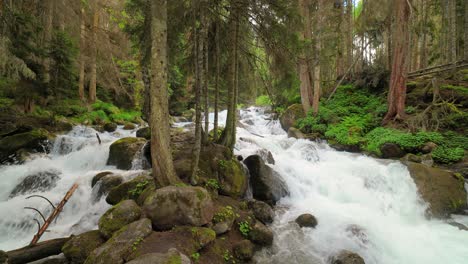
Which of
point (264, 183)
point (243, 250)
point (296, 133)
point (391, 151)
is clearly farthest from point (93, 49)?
point (391, 151)

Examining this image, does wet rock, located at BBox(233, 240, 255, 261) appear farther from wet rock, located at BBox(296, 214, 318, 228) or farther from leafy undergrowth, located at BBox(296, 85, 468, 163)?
leafy undergrowth, located at BBox(296, 85, 468, 163)

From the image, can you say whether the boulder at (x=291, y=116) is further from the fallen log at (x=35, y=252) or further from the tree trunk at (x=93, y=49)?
the tree trunk at (x=93, y=49)

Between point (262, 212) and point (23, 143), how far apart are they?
30.9ft

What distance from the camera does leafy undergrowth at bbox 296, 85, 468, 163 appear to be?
8797 mm

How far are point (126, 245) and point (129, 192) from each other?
83.4 inches

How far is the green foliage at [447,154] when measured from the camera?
8.20 m

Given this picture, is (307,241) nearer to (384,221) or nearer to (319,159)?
(384,221)

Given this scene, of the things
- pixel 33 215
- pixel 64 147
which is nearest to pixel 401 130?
pixel 33 215

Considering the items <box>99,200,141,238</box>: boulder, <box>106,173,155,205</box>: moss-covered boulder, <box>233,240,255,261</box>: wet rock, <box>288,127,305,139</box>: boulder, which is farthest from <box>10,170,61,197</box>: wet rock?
<box>288,127,305,139</box>: boulder

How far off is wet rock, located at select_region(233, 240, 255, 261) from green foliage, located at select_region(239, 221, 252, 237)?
317 millimetres

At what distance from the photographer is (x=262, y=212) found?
19.4 ft

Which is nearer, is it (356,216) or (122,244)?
(122,244)

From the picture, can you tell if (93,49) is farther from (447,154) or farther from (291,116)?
(447,154)

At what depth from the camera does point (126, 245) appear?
3.50 metres
